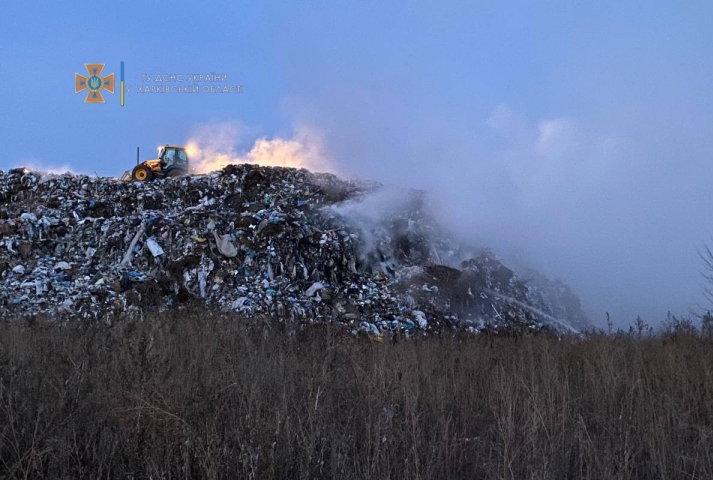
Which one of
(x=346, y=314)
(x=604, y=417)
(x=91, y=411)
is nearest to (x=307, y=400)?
(x=91, y=411)

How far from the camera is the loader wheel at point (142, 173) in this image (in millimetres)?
13992

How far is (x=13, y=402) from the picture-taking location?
95.2 inches

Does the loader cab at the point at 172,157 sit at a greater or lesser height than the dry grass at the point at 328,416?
greater

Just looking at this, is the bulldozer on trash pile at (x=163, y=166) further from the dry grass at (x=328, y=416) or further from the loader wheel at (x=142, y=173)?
the dry grass at (x=328, y=416)

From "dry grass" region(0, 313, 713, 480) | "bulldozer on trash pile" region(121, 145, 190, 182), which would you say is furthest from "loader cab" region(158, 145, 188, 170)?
"dry grass" region(0, 313, 713, 480)

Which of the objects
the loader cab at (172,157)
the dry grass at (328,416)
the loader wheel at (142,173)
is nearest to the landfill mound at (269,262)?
the loader wheel at (142,173)

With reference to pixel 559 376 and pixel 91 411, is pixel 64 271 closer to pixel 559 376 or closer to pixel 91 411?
pixel 91 411

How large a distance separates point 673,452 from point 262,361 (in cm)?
273

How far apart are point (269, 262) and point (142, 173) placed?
7879 mm

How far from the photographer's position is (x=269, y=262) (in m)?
8.31

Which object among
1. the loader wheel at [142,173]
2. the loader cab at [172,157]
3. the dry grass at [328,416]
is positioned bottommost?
the dry grass at [328,416]

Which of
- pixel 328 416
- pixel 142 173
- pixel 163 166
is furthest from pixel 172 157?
pixel 328 416

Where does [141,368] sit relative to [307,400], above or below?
above

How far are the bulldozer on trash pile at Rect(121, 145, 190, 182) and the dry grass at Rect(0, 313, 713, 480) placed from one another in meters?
10.7
